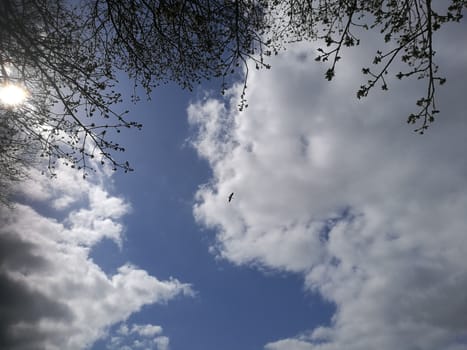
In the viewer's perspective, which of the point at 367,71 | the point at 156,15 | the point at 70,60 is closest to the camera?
the point at 367,71

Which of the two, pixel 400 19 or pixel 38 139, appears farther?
pixel 38 139

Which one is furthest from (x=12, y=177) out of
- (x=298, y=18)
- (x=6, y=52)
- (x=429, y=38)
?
(x=429, y=38)

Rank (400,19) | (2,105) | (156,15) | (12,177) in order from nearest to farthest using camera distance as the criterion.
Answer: (400,19)
(156,15)
(2,105)
(12,177)

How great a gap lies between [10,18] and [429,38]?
7973mm

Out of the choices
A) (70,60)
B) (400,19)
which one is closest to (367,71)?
(400,19)

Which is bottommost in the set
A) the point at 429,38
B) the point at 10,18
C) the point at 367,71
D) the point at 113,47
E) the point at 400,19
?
the point at 367,71

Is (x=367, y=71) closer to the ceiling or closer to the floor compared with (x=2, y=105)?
closer to the floor

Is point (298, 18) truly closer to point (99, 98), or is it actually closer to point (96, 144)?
point (99, 98)

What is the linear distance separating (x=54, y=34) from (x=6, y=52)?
45.1 inches

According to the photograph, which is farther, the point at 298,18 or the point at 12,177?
the point at 12,177

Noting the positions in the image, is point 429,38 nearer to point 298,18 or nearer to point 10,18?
point 298,18

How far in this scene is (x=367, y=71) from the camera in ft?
14.2

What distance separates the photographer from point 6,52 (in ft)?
22.5

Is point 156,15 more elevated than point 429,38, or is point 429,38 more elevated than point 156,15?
point 156,15
